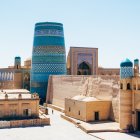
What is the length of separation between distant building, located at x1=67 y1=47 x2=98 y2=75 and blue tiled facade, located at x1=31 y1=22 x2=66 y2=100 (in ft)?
7.66

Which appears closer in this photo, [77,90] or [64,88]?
[77,90]

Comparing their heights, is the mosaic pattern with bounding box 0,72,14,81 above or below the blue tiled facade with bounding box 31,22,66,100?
below

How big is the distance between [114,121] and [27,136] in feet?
16.2

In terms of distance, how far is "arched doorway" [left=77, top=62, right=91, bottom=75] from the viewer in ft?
94.9

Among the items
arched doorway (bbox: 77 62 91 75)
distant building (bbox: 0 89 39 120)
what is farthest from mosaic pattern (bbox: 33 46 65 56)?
distant building (bbox: 0 89 39 120)

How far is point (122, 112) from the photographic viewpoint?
1427cm

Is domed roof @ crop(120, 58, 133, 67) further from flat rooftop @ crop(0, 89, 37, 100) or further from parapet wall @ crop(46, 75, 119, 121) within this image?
flat rooftop @ crop(0, 89, 37, 100)

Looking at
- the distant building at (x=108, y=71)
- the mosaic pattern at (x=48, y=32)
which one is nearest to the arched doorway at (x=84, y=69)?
the distant building at (x=108, y=71)

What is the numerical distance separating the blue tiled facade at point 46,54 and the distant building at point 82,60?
2336 mm

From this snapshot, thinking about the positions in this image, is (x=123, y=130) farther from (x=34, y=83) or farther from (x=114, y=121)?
(x=34, y=83)

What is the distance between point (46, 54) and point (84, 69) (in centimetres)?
543

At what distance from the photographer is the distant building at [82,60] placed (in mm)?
27828

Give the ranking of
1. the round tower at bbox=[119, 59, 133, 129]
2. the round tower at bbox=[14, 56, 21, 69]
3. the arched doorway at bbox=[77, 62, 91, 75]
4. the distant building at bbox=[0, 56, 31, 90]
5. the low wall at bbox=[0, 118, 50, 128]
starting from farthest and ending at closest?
the round tower at bbox=[14, 56, 21, 69] < the distant building at bbox=[0, 56, 31, 90] < the arched doorway at bbox=[77, 62, 91, 75] < the low wall at bbox=[0, 118, 50, 128] < the round tower at bbox=[119, 59, 133, 129]

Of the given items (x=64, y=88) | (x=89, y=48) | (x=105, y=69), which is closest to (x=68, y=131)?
(x=64, y=88)
